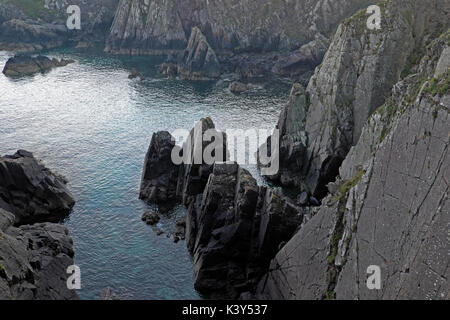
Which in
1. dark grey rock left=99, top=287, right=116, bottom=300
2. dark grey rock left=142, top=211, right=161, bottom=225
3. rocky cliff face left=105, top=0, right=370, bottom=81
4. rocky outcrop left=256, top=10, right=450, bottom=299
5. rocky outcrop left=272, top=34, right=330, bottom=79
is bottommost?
dark grey rock left=99, top=287, right=116, bottom=300

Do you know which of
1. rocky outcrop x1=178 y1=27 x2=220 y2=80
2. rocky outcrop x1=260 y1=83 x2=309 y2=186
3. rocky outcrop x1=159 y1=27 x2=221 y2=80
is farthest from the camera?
rocky outcrop x1=159 y1=27 x2=221 y2=80

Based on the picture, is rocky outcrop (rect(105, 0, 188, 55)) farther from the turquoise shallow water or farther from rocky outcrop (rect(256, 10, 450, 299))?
rocky outcrop (rect(256, 10, 450, 299))

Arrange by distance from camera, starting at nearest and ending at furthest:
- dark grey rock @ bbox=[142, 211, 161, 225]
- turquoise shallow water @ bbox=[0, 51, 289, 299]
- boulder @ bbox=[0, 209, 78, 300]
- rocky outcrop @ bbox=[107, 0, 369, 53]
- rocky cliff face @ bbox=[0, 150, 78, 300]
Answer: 1. boulder @ bbox=[0, 209, 78, 300]
2. rocky cliff face @ bbox=[0, 150, 78, 300]
3. turquoise shallow water @ bbox=[0, 51, 289, 299]
4. dark grey rock @ bbox=[142, 211, 161, 225]
5. rocky outcrop @ bbox=[107, 0, 369, 53]

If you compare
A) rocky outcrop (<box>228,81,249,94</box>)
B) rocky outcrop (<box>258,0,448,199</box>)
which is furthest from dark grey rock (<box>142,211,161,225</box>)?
rocky outcrop (<box>228,81,249,94</box>)

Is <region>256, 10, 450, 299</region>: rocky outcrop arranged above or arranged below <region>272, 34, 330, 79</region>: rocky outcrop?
below

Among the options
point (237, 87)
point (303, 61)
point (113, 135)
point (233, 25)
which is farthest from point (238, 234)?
point (233, 25)

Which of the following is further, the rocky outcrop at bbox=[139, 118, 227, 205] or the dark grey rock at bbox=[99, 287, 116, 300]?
the rocky outcrop at bbox=[139, 118, 227, 205]

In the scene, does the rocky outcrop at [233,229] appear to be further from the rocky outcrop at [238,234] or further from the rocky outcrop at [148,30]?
the rocky outcrop at [148,30]
